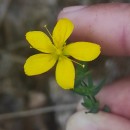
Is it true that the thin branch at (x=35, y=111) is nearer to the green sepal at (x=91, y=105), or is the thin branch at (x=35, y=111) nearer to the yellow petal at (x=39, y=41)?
the green sepal at (x=91, y=105)

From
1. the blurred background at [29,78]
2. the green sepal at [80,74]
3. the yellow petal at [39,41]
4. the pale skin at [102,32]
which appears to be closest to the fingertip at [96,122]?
the pale skin at [102,32]

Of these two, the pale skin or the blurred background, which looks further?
the blurred background

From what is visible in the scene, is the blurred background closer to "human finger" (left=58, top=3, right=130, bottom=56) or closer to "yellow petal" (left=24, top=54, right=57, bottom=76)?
"human finger" (left=58, top=3, right=130, bottom=56)

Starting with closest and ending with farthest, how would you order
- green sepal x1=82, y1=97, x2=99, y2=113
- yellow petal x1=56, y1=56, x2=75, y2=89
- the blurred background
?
1. yellow petal x1=56, y1=56, x2=75, y2=89
2. green sepal x1=82, y1=97, x2=99, y2=113
3. the blurred background

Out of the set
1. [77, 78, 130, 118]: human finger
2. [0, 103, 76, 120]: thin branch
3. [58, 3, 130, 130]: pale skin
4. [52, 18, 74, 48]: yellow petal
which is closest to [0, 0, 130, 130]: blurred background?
[0, 103, 76, 120]: thin branch

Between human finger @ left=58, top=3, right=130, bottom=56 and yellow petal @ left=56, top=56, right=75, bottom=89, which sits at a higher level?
human finger @ left=58, top=3, right=130, bottom=56

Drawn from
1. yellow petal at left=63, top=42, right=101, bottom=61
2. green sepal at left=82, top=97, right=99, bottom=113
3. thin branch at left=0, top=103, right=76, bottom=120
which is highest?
yellow petal at left=63, top=42, right=101, bottom=61

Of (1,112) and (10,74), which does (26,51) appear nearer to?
(10,74)

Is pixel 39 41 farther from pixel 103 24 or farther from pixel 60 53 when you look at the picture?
pixel 103 24
